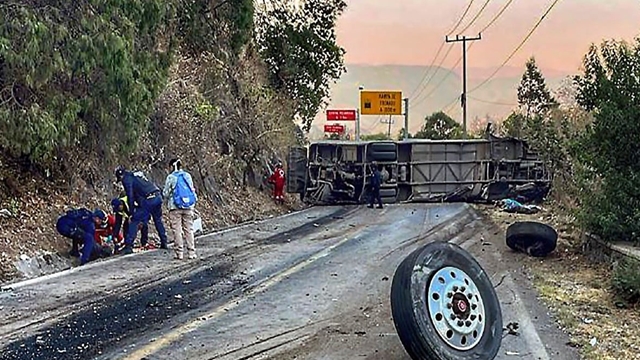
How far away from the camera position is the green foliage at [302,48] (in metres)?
30.9

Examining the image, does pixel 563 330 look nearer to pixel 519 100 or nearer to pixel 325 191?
pixel 325 191

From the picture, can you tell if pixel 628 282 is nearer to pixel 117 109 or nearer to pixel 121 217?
pixel 121 217

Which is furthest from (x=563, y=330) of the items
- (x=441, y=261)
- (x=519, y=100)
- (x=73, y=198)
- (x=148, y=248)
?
(x=519, y=100)

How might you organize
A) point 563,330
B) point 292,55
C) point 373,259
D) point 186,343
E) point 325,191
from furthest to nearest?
point 292,55, point 325,191, point 373,259, point 563,330, point 186,343

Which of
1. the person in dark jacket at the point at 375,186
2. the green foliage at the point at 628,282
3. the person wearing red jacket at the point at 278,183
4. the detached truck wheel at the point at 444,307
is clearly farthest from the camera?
the person wearing red jacket at the point at 278,183

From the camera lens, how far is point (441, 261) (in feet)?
18.7

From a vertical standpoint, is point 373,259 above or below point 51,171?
below

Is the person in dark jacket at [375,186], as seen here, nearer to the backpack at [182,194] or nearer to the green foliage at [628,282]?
the backpack at [182,194]

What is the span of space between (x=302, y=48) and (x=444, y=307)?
27.3 metres

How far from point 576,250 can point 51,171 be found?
9.52m

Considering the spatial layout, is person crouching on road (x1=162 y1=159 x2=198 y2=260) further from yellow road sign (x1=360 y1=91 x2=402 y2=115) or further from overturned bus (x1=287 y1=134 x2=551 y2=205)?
yellow road sign (x1=360 y1=91 x2=402 y2=115)

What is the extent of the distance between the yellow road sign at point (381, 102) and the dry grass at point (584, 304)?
36.6 metres

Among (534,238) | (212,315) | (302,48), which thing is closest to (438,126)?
(302,48)

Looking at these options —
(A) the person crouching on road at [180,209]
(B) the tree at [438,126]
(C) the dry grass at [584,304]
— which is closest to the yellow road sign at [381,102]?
(B) the tree at [438,126]
